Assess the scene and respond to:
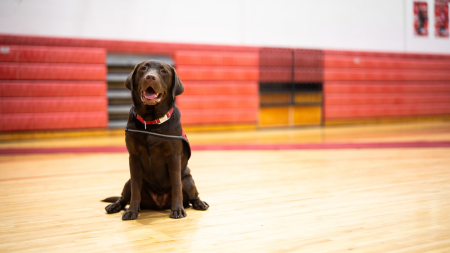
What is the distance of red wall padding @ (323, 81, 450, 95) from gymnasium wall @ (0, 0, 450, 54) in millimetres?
830

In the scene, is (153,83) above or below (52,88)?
below

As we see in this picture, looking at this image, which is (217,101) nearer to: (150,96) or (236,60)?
(236,60)

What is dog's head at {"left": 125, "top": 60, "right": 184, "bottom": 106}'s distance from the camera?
1997 mm

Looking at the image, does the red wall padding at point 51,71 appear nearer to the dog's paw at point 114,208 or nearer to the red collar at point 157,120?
the dog's paw at point 114,208

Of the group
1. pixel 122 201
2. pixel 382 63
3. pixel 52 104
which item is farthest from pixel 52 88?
pixel 382 63

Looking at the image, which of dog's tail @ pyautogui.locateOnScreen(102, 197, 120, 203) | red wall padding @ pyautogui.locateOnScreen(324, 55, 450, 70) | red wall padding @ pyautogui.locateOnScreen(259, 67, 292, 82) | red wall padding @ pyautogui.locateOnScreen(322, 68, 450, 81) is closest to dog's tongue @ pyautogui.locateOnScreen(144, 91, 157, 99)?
dog's tail @ pyautogui.locateOnScreen(102, 197, 120, 203)

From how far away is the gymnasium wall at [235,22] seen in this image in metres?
7.19

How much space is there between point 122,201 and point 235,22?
6784 millimetres

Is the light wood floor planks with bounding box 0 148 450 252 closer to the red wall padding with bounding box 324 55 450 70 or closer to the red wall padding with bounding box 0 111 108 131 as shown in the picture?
the red wall padding with bounding box 0 111 108 131

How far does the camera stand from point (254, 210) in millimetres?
2295

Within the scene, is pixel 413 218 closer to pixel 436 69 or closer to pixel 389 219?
pixel 389 219

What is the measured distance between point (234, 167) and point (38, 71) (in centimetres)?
470

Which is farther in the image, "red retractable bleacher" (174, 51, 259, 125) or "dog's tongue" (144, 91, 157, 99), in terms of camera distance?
"red retractable bleacher" (174, 51, 259, 125)

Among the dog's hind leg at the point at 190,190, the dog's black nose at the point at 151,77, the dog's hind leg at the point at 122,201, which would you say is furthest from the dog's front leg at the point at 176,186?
the dog's black nose at the point at 151,77
